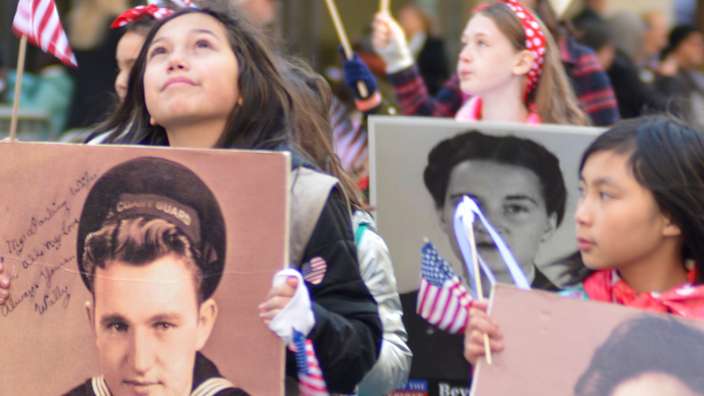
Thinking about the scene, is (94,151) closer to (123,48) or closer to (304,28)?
(123,48)

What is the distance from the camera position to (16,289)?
5.23 ft

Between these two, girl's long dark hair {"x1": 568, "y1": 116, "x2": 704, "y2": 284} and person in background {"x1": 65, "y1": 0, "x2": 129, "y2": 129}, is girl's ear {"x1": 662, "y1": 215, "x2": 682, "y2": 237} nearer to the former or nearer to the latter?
girl's long dark hair {"x1": 568, "y1": 116, "x2": 704, "y2": 284}

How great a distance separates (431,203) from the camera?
2.30 meters

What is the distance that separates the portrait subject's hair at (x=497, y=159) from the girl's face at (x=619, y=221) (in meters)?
0.65

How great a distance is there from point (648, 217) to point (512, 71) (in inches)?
49.7

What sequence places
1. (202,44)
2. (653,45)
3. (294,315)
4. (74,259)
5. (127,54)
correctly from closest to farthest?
(294,315) → (74,259) → (202,44) → (127,54) → (653,45)

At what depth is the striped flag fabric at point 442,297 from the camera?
5.01 feet

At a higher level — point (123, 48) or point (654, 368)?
point (123, 48)

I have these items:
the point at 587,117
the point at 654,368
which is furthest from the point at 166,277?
the point at 587,117

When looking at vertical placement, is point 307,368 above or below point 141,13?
below

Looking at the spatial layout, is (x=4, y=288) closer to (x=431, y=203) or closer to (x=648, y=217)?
(x=431, y=203)

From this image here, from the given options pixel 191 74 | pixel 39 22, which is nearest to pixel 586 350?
pixel 191 74

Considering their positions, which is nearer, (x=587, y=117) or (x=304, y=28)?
(x=587, y=117)

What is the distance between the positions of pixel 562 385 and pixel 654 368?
0.52ft
